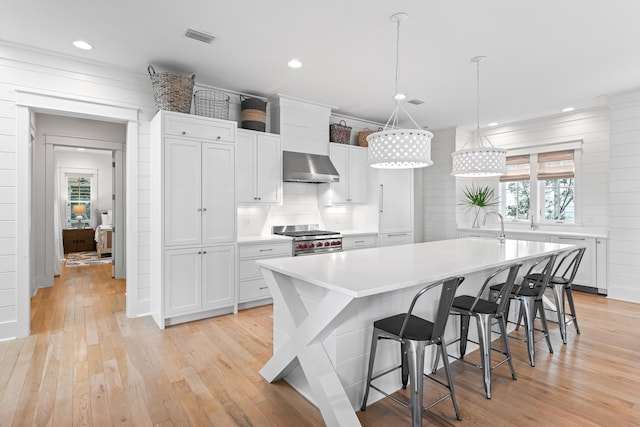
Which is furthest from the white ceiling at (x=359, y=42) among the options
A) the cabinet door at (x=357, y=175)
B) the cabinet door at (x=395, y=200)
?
the cabinet door at (x=395, y=200)

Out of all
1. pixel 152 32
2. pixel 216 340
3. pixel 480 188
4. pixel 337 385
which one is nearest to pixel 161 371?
pixel 216 340

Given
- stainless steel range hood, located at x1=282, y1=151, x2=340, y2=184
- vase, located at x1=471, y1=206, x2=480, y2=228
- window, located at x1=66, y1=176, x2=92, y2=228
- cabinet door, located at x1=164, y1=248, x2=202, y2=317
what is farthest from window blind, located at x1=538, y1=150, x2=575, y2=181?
window, located at x1=66, y1=176, x2=92, y2=228

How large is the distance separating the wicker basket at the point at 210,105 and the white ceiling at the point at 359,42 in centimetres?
17

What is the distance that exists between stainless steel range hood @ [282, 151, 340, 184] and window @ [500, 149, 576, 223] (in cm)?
354

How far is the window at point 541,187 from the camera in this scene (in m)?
5.70

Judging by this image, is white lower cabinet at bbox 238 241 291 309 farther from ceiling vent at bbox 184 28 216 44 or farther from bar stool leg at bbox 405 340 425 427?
bar stool leg at bbox 405 340 425 427

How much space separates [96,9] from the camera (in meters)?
2.70

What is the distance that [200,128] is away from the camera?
3.86 m

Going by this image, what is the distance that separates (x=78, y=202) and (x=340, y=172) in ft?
27.6

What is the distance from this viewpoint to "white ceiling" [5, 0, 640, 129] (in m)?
2.69

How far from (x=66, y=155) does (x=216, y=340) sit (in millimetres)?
8735

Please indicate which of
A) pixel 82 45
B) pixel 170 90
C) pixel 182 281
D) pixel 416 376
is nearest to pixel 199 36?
pixel 170 90

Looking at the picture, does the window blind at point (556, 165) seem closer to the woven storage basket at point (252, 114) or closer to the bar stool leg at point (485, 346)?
the bar stool leg at point (485, 346)

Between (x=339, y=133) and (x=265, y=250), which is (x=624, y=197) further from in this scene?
(x=265, y=250)
